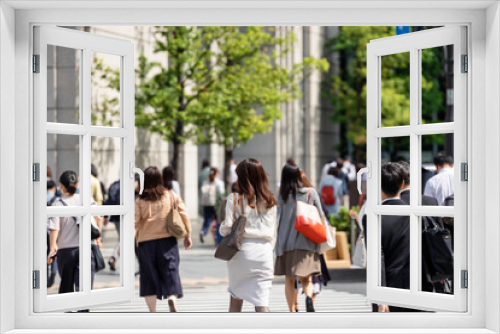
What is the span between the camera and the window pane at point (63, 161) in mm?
8711

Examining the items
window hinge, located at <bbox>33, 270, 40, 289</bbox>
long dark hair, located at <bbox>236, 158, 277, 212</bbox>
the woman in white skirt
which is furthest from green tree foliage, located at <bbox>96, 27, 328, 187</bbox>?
window hinge, located at <bbox>33, 270, 40, 289</bbox>

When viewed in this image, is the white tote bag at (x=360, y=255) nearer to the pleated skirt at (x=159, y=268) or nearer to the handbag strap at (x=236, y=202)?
the handbag strap at (x=236, y=202)

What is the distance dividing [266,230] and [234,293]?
24.8 inches

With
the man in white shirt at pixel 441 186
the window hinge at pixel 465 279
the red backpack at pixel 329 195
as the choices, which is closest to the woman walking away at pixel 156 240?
the man in white shirt at pixel 441 186

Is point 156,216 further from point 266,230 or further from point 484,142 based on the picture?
point 484,142

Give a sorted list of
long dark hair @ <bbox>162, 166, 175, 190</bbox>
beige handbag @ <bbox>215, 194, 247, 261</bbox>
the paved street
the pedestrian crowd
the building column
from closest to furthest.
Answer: the pedestrian crowd < beige handbag @ <bbox>215, 194, 247, 261</bbox> < the paved street < long dark hair @ <bbox>162, 166, 175, 190</bbox> < the building column

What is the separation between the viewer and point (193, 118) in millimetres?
20844

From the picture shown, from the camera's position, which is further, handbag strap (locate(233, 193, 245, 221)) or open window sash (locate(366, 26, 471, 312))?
handbag strap (locate(233, 193, 245, 221))

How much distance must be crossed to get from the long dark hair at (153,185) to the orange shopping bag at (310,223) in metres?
1.43

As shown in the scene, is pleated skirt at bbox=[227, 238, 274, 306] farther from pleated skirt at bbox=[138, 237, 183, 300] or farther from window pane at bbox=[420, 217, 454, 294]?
window pane at bbox=[420, 217, 454, 294]

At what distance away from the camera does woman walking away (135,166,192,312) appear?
9469 millimetres

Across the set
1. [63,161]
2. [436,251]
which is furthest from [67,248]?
[63,161]

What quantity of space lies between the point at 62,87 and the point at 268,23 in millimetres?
14631

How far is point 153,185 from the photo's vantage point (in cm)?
952
